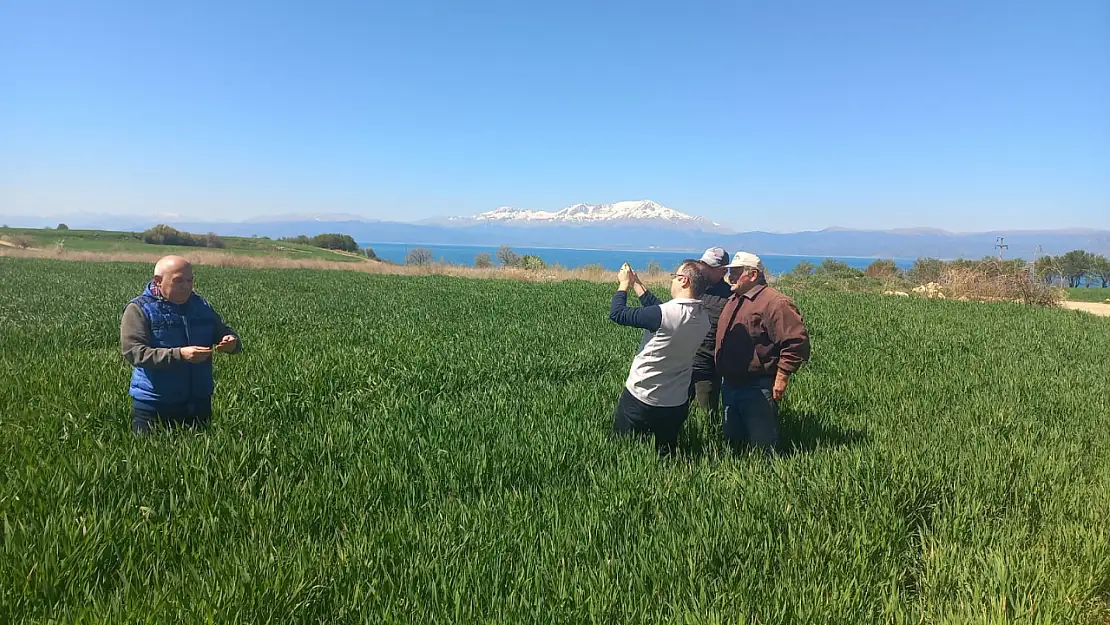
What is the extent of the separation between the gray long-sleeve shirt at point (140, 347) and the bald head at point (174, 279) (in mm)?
212

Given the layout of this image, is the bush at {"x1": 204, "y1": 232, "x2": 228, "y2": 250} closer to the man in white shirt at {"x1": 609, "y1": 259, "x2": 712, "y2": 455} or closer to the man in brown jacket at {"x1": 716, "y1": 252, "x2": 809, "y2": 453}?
the man in white shirt at {"x1": 609, "y1": 259, "x2": 712, "y2": 455}

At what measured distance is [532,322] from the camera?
11.9 m

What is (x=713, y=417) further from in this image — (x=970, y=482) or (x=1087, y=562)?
(x=1087, y=562)

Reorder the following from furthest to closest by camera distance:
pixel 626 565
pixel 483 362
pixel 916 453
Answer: pixel 483 362
pixel 916 453
pixel 626 565

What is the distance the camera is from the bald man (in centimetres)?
353

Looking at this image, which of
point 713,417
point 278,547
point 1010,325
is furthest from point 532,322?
point 1010,325

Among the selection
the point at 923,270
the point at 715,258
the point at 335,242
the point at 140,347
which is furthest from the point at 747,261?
the point at 335,242

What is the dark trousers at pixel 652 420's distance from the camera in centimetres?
402

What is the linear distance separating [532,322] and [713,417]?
7152 mm

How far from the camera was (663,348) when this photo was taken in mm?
3750

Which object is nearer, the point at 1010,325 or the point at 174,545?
the point at 174,545

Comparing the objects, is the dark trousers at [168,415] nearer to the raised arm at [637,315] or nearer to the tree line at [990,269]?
the raised arm at [637,315]

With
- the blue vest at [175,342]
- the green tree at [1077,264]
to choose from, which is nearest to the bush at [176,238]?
the blue vest at [175,342]

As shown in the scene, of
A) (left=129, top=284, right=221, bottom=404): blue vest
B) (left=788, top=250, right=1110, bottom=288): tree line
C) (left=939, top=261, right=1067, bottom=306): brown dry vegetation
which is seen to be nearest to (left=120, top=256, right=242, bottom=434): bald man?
(left=129, top=284, right=221, bottom=404): blue vest
